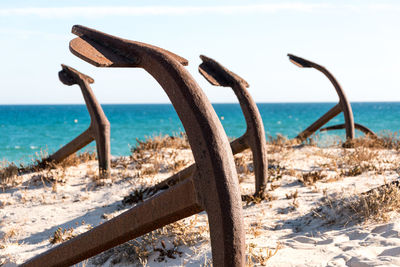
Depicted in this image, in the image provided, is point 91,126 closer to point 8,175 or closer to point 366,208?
point 8,175

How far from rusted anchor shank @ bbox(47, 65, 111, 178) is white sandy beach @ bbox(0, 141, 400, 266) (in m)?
0.34

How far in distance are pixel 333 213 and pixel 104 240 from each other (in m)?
2.38

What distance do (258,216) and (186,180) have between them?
2311 mm

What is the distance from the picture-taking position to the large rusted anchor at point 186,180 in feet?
4.99

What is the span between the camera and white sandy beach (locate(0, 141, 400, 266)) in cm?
283

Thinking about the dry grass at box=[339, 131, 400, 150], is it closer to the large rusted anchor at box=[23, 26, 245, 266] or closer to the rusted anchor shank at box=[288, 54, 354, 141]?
the rusted anchor shank at box=[288, 54, 354, 141]

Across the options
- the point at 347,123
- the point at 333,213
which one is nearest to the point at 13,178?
the point at 333,213

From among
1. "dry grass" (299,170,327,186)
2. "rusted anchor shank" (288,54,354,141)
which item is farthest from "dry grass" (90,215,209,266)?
"rusted anchor shank" (288,54,354,141)

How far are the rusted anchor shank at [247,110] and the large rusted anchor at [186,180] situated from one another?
6.66 ft

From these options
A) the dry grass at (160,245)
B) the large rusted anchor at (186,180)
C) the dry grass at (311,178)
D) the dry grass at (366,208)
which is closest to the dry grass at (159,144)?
the dry grass at (311,178)

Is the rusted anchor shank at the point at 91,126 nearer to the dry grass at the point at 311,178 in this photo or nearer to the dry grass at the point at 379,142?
the dry grass at the point at 311,178

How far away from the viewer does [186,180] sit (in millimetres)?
1620

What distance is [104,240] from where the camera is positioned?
6.18 ft

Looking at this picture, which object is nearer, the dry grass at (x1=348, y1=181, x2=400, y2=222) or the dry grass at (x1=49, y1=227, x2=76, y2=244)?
the dry grass at (x1=348, y1=181, x2=400, y2=222)
